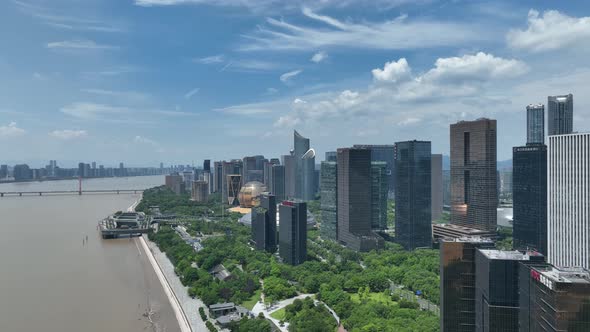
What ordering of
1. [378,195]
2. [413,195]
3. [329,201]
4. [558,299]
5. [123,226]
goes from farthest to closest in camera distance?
[378,195] → [123,226] → [329,201] → [413,195] → [558,299]

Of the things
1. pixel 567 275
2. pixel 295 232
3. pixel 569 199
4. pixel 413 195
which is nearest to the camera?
pixel 567 275

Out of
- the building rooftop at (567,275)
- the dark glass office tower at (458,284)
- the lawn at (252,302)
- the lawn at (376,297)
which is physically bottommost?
the lawn at (376,297)

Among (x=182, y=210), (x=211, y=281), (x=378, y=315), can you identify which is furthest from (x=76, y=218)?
(x=378, y=315)

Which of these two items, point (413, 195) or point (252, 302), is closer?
point (252, 302)

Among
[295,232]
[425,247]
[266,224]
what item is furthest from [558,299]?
[425,247]

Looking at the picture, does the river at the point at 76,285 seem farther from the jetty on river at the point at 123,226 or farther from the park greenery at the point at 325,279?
the park greenery at the point at 325,279

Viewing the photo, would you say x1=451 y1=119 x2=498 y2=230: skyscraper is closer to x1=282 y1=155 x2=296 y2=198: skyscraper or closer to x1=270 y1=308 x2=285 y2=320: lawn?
x1=270 y1=308 x2=285 y2=320: lawn

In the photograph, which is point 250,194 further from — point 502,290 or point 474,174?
point 502,290

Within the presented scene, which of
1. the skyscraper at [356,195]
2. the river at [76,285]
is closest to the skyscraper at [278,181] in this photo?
the skyscraper at [356,195]
